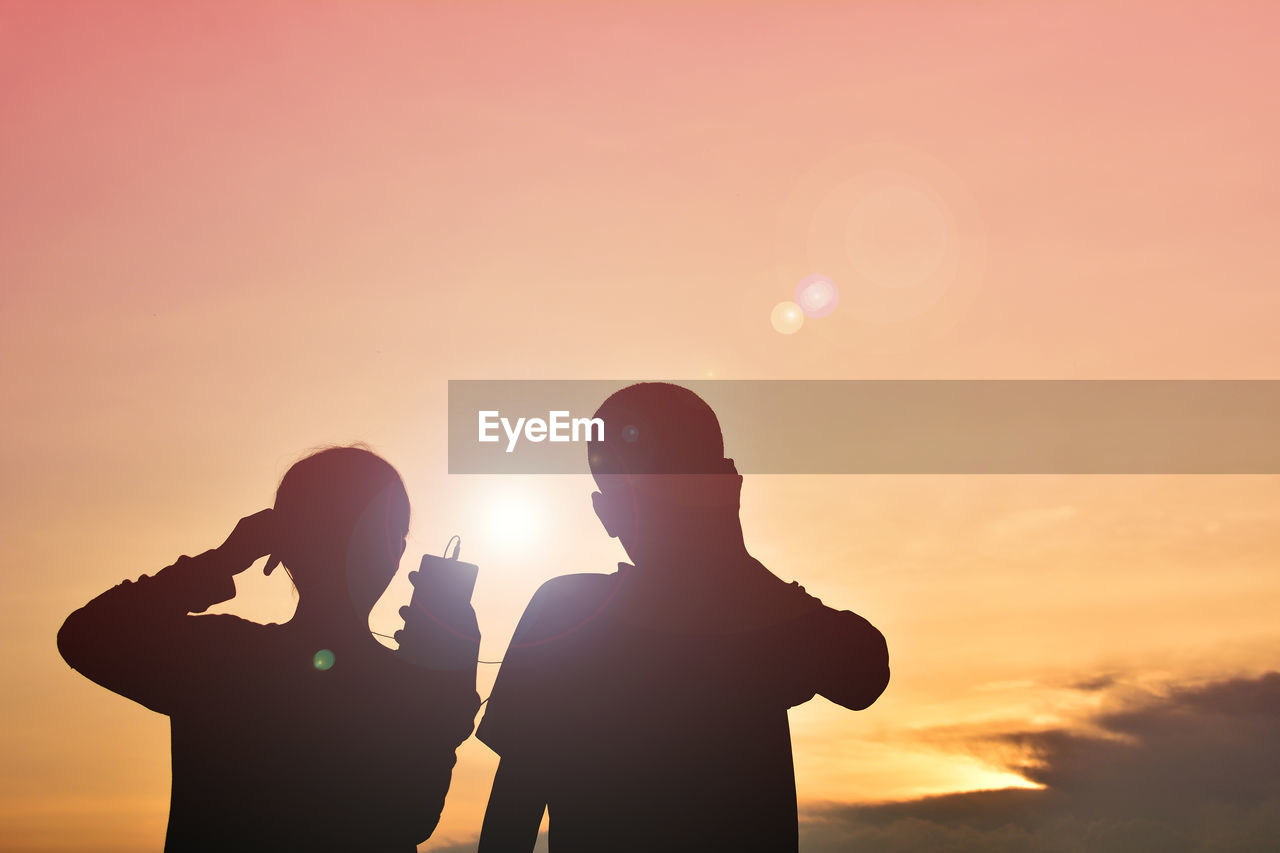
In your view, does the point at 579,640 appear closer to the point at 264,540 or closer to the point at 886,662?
the point at 886,662

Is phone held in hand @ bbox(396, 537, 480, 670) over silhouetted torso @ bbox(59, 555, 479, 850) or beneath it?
over

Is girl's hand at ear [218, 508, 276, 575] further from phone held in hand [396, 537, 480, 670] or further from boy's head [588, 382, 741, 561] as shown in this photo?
boy's head [588, 382, 741, 561]

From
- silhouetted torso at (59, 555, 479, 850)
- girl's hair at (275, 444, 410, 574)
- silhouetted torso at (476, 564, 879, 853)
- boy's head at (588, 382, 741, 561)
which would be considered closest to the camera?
silhouetted torso at (476, 564, 879, 853)

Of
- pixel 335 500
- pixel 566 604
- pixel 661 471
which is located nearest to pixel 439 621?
pixel 335 500

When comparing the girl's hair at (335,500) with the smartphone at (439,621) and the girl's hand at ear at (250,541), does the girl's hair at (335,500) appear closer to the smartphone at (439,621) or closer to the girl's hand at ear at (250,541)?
the girl's hand at ear at (250,541)

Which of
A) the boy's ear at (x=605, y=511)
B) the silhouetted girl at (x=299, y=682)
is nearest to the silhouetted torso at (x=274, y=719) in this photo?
the silhouetted girl at (x=299, y=682)

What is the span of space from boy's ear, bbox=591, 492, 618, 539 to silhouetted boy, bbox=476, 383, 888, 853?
11 millimetres

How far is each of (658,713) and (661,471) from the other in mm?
1170

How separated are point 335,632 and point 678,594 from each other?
2038 millimetres

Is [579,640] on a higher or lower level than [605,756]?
higher

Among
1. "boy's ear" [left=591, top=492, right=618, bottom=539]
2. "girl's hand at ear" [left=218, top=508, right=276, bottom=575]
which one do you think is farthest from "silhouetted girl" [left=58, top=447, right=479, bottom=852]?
"boy's ear" [left=591, top=492, right=618, bottom=539]

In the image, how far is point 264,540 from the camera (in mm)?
5809

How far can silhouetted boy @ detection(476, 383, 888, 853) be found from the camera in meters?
4.81

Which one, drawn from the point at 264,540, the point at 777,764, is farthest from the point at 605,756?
the point at 264,540
